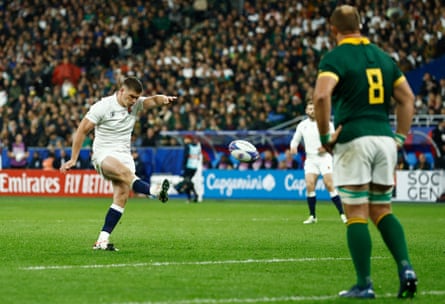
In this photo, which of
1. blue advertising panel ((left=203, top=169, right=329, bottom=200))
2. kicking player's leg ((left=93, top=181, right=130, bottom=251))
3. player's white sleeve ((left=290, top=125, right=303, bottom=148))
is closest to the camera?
kicking player's leg ((left=93, top=181, right=130, bottom=251))

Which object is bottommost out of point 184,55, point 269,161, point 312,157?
point 269,161

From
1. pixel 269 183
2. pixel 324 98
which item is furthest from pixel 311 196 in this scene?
pixel 324 98

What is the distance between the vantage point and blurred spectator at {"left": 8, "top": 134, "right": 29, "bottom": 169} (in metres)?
36.4

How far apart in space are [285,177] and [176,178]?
3624mm

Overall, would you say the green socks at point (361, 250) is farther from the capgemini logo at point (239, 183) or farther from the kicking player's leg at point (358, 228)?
the capgemini logo at point (239, 183)

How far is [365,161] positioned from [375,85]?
0.68 m

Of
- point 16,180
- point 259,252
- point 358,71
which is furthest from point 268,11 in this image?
point 358,71

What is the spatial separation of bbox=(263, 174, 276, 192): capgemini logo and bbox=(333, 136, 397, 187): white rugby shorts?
24047 mm

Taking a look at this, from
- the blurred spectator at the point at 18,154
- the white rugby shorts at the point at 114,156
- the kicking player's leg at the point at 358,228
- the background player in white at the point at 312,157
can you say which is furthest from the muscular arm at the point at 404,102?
the blurred spectator at the point at 18,154

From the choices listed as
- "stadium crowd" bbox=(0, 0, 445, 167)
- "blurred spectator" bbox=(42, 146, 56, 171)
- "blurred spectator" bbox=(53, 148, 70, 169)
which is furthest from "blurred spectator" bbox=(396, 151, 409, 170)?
"blurred spectator" bbox=(42, 146, 56, 171)

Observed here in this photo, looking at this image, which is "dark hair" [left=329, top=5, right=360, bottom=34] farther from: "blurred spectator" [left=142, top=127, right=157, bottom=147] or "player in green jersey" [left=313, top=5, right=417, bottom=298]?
"blurred spectator" [left=142, top=127, right=157, bottom=147]

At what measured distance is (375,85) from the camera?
29.1 feet

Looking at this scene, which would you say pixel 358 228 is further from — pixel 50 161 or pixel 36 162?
pixel 36 162

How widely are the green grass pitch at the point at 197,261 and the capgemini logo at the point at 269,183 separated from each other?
33.6ft
